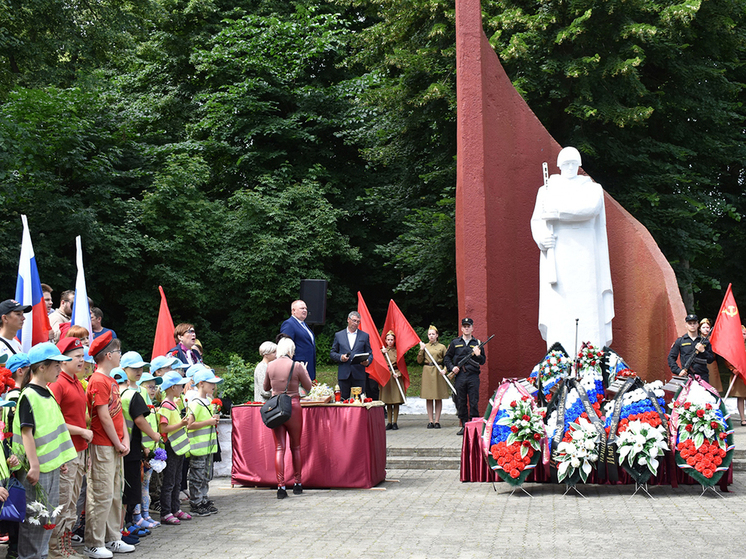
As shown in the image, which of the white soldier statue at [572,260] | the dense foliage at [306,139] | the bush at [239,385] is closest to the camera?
the white soldier statue at [572,260]

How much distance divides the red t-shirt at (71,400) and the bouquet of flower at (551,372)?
5.14 metres

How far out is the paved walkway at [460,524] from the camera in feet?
18.5

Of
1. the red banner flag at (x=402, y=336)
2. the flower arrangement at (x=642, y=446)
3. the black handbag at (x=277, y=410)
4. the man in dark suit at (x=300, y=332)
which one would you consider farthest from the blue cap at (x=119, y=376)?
the red banner flag at (x=402, y=336)

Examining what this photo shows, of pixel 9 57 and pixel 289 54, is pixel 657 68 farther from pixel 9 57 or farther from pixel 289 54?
pixel 9 57

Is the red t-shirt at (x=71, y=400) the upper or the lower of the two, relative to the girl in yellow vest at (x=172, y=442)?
upper

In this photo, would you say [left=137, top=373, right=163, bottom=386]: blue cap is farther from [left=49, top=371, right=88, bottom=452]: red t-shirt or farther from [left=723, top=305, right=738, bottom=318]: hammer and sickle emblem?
[left=723, top=305, right=738, bottom=318]: hammer and sickle emblem

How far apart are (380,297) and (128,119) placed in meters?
9.09

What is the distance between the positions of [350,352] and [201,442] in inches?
170

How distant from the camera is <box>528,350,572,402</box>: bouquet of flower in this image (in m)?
8.86

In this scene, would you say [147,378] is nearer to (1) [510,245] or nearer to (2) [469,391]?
(2) [469,391]

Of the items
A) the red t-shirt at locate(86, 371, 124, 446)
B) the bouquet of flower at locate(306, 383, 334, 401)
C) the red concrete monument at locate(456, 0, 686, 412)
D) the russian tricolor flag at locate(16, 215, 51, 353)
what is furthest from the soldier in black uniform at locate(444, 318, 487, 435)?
the red t-shirt at locate(86, 371, 124, 446)

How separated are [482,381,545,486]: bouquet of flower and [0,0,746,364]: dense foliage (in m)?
9.25

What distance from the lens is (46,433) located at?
502 cm

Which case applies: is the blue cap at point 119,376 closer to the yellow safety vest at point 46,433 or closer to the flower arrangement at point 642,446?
the yellow safety vest at point 46,433
